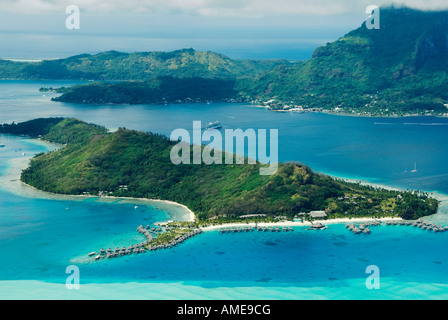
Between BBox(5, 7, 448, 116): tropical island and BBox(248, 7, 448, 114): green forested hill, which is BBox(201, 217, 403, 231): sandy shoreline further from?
BBox(5, 7, 448, 116): tropical island

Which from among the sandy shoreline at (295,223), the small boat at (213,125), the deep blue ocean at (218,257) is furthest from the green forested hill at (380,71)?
the sandy shoreline at (295,223)

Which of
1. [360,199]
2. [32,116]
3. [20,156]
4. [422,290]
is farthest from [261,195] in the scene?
[32,116]

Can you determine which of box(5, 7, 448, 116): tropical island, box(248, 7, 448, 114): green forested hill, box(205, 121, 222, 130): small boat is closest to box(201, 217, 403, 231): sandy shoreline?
box(205, 121, 222, 130): small boat

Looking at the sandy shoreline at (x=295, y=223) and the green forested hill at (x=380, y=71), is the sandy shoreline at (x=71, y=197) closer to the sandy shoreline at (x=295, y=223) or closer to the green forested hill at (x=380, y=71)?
the sandy shoreline at (x=295, y=223)

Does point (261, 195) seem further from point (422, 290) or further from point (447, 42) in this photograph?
point (447, 42)

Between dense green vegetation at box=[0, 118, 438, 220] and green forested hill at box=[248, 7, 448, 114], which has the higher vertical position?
green forested hill at box=[248, 7, 448, 114]

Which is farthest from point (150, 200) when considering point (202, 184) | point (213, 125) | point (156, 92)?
point (156, 92)

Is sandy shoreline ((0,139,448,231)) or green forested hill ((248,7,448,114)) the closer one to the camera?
sandy shoreline ((0,139,448,231))
